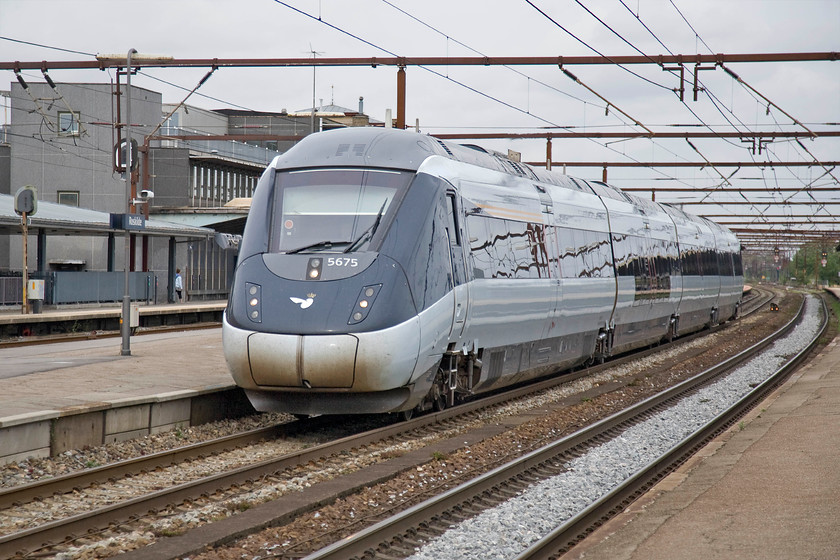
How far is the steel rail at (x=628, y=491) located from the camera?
692cm

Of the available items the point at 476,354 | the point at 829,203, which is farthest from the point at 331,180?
the point at 829,203

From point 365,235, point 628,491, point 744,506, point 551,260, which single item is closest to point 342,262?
point 365,235

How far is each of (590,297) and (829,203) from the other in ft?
110

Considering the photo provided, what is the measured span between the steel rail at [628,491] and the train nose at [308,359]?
9.74 ft

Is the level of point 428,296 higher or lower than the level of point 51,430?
higher

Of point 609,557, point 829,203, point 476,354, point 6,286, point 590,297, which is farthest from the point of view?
point 829,203

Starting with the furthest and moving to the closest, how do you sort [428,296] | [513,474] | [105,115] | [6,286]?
[105,115] < [6,286] < [428,296] < [513,474]

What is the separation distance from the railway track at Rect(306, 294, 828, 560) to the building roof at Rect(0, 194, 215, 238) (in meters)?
17.4

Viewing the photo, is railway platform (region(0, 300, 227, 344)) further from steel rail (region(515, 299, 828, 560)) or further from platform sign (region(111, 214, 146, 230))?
steel rail (region(515, 299, 828, 560))

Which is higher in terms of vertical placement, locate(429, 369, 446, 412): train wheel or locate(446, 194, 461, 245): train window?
locate(446, 194, 461, 245): train window

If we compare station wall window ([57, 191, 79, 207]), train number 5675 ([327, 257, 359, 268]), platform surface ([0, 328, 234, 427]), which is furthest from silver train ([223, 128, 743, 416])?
station wall window ([57, 191, 79, 207])

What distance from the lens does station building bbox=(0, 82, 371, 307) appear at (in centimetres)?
3734

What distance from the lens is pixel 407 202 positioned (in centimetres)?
1101

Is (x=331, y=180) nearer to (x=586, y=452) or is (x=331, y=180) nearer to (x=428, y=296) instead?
(x=428, y=296)
